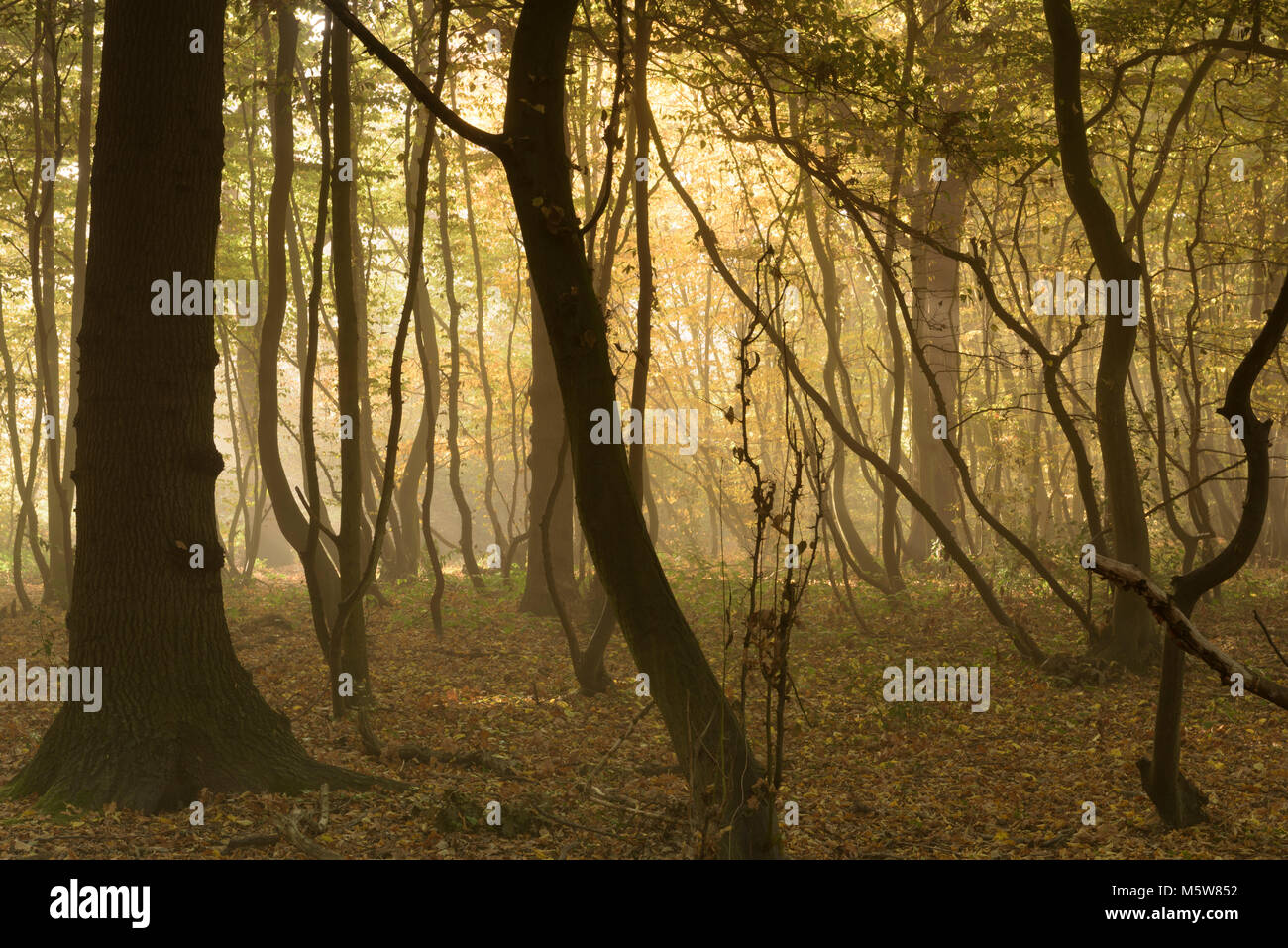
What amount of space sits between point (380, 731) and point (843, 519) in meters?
8.92

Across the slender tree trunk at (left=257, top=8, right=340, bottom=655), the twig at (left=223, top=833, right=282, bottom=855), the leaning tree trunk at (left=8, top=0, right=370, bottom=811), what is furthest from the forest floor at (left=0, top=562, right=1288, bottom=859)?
the slender tree trunk at (left=257, top=8, right=340, bottom=655)

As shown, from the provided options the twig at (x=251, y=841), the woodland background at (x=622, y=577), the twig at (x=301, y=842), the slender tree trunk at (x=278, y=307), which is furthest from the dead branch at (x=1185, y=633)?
the slender tree trunk at (x=278, y=307)

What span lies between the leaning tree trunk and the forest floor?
43cm

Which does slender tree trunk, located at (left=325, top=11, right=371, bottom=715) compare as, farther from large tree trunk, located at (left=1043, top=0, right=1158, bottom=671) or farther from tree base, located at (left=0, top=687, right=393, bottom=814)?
large tree trunk, located at (left=1043, top=0, right=1158, bottom=671)

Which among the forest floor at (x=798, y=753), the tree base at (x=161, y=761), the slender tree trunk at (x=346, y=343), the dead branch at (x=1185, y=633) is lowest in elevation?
the forest floor at (x=798, y=753)

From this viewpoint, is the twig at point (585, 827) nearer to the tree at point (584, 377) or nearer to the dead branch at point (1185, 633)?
the tree at point (584, 377)

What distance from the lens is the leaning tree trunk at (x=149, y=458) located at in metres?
5.56

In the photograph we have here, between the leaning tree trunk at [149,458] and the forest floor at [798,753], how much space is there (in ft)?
1.43

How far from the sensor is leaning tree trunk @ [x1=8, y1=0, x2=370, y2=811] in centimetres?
556

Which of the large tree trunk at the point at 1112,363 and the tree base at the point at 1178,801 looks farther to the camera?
the large tree trunk at the point at 1112,363
